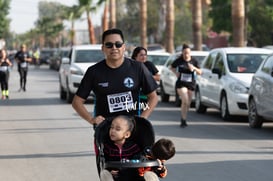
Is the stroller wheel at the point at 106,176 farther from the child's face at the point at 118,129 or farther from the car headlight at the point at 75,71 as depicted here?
the car headlight at the point at 75,71

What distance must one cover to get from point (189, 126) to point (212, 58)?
3682mm

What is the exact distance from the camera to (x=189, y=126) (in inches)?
667

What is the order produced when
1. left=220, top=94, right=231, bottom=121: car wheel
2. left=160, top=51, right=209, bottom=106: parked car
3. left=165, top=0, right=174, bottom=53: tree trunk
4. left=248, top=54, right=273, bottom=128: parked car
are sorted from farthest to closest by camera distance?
left=165, top=0, right=174, bottom=53: tree trunk
left=160, top=51, right=209, bottom=106: parked car
left=220, top=94, right=231, bottom=121: car wheel
left=248, top=54, right=273, bottom=128: parked car

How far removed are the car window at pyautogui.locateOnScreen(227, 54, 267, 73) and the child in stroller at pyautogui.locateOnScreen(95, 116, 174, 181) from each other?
38.9 feet

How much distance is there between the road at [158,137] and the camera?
10422mm

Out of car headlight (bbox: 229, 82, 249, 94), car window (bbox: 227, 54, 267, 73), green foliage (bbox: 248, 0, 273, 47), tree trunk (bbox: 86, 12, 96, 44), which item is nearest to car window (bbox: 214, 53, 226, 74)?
car window (bbox: 227, 54, 267, 73)

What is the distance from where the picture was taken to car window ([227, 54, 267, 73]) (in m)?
18.6

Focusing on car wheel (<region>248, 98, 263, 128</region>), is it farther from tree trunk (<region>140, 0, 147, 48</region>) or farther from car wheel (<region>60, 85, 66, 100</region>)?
tree trunk (<region>140, 0, 147, 48</region>)

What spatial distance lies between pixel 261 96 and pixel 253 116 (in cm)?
79

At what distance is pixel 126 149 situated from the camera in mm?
6746

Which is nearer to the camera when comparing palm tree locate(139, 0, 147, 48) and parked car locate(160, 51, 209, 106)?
parked car locate(160, 51, 209, 106)

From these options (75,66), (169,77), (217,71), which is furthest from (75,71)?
(217,71)

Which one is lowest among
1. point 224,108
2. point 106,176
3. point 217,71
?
point 224,108

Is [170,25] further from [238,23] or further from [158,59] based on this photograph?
[238,23]
